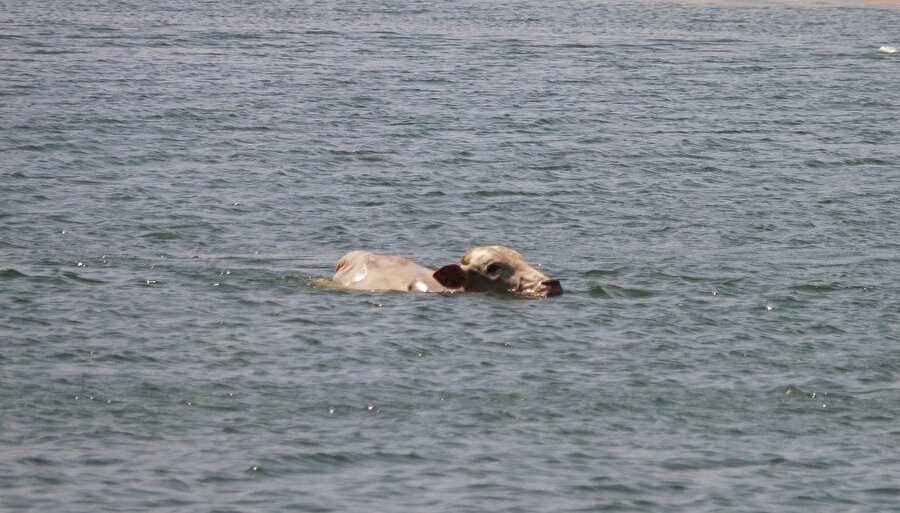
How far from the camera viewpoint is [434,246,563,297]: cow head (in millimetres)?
16578

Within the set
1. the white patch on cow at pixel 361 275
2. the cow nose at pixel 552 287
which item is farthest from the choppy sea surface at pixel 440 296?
the white patch on cow at pixel 361 275

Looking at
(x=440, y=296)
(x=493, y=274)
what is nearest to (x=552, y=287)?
(x=493, y=274)

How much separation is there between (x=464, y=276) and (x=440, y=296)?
0.41 meters

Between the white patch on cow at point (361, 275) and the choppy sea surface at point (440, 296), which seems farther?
the white patch on cow at point (361, 275)

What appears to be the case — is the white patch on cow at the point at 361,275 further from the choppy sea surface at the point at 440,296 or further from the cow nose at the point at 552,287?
the cow nose at the point at 552,287

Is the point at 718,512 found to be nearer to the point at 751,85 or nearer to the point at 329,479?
the point at 329,479

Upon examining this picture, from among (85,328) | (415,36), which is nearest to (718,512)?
(85,328)

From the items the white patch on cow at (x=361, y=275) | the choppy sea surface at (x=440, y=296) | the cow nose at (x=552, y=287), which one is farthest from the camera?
the white patch on cow at (x=361, y=275)

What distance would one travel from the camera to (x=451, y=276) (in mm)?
16578

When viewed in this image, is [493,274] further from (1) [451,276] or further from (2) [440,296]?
(2) [440,296]

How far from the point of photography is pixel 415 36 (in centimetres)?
4138

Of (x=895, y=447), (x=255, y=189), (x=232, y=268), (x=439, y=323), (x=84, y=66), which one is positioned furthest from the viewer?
(x=84, y=66)

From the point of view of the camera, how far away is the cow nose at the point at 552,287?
1634cm

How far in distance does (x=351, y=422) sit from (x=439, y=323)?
10.5 feet
